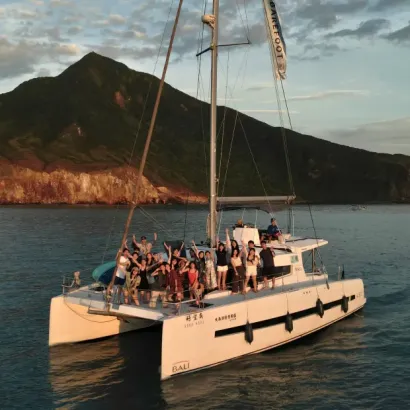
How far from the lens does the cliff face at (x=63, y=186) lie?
412 feet

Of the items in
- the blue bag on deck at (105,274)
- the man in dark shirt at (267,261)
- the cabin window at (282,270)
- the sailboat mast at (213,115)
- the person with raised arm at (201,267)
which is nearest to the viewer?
the person with raised arm at (201,267)

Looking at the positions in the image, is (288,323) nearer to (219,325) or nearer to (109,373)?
(219,325)

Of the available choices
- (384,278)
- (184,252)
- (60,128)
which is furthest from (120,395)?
(60,128)

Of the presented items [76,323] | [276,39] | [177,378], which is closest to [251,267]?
[177,378]

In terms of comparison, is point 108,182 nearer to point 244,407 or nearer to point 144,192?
point 144,192

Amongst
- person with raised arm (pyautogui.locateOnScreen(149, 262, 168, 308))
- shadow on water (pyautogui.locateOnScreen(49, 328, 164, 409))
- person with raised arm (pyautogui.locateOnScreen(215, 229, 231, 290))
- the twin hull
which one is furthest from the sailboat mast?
shadow on water (pyautogui.locateOnScreen(49, 328, 164, 409))

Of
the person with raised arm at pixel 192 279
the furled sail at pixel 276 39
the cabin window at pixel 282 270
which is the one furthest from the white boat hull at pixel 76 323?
the furled sail at pixel 276 39

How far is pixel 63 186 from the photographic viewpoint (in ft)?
426

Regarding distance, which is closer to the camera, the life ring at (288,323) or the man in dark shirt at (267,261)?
the life ring at (288,323)

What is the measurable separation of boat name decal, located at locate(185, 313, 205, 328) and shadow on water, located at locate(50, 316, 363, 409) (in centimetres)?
145

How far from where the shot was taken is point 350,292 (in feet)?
64.2

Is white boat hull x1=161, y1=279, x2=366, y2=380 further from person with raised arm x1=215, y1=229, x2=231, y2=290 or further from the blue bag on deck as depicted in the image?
the blue bag on deck

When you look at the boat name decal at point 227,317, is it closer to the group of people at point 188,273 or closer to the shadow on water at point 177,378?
the group of people at point 188,273

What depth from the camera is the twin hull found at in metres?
13.3
